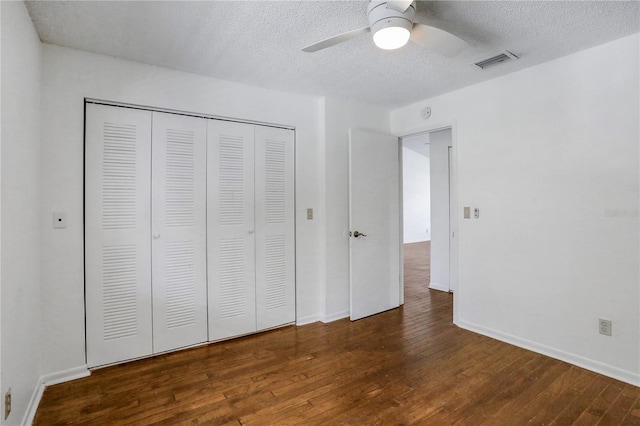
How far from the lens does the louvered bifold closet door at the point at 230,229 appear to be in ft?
9.29

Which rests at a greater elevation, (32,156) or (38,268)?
(32,156)

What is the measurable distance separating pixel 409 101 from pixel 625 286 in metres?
2.57

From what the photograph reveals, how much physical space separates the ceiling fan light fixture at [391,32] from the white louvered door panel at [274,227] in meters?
1.66

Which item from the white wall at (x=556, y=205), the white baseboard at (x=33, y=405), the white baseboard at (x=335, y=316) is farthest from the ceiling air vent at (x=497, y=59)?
the white baseboard at (x=33, y=405)

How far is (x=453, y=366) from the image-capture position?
7.97 ft

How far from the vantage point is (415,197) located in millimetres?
9828

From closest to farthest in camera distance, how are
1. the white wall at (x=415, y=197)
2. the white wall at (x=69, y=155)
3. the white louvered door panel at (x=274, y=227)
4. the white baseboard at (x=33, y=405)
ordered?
the white baseboard at (x=33, y=405)
the white wall at (x=69, y=155)
the white louvered door panel at (x=274, y=227)
the white wall at (x=415, y=197)

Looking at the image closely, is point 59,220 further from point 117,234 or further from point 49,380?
point 49,380

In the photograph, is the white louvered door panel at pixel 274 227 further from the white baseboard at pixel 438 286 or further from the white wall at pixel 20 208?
the white baseboard at pixel 438 286

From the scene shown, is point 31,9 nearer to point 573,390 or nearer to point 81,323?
point 81,323

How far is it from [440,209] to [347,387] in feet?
10.5

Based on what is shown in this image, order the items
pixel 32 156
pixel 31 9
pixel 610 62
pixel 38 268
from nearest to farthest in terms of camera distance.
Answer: pixel 31 9 → pixel 32 156 → pixel 38 268 → pixel 610 62

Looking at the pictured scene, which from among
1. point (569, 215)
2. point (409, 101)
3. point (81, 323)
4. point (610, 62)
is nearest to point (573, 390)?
point (569, 215)

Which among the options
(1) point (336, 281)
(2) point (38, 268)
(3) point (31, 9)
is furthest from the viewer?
(1) point (336, 281)
